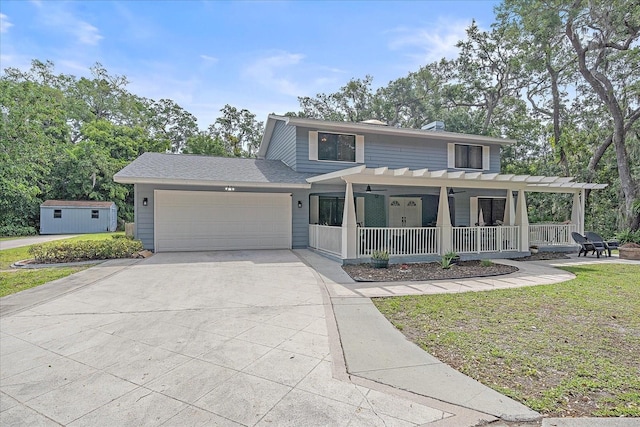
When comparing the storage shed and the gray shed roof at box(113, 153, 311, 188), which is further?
the storage shed

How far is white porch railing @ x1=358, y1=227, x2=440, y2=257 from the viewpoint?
9500 mm

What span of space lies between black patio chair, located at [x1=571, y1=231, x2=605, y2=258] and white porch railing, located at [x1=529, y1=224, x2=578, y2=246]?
1.91ft

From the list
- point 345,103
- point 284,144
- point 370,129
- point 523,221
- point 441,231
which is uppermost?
point 345,103

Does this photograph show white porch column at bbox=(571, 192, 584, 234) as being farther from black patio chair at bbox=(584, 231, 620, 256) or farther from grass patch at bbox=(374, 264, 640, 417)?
grass patch at bbox=(374, 264, 640, 417)

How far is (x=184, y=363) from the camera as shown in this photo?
331 centimetres

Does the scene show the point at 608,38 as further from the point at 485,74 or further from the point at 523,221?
the point at 523,221

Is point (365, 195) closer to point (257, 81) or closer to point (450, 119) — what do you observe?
point (257, 81)

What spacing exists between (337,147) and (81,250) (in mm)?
9238

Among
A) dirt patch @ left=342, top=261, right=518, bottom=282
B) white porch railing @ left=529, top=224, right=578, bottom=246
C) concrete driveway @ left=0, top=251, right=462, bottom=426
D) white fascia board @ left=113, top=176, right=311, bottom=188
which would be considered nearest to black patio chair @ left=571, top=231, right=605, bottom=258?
white porch railing @ left=529, top=224, right=578, bottom=246

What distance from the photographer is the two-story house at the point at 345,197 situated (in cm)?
984

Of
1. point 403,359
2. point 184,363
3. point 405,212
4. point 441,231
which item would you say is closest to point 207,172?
point 441,231

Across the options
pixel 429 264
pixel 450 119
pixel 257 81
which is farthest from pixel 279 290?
pixel 450 119

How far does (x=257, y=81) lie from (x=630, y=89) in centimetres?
1784

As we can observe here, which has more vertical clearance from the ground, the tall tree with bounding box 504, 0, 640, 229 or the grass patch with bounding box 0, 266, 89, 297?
the tall tree with bounding box 504, 0, 640, 229
